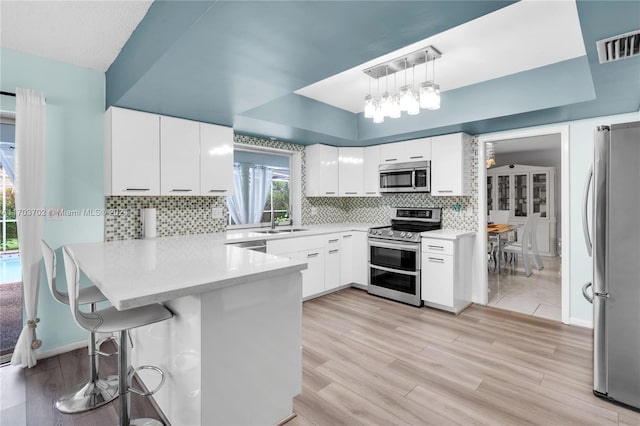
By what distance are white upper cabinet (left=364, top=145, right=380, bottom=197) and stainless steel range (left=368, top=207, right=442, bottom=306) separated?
1.91 ft

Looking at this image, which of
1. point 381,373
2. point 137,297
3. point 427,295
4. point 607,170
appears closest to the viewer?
point 137,297

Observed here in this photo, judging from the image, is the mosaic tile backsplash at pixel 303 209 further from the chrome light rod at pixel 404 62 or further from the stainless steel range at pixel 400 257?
the chrome light rod at pixel 404 62

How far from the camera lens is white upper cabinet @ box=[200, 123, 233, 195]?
320 cm

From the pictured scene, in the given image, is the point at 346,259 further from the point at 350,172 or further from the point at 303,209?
the point at 350,172

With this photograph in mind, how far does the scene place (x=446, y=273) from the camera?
11.7ft

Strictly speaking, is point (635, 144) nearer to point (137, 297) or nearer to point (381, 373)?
point (381, 373)

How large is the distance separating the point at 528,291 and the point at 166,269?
15.2 feet

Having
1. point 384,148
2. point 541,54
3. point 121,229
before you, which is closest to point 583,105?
point 541,54

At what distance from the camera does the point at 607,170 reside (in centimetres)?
201

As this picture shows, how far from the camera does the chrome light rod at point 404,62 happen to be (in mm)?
2496

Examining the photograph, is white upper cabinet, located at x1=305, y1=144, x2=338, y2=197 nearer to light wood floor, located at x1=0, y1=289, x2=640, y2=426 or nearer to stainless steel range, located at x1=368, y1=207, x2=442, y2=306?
stainless steel range, located at x1=368, y1=207, x2=442, y2=306

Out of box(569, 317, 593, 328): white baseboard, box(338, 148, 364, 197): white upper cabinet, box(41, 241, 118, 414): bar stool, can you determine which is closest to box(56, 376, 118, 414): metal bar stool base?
box(41, 241, 118, 414): bar stool

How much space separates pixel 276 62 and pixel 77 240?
2283 mm

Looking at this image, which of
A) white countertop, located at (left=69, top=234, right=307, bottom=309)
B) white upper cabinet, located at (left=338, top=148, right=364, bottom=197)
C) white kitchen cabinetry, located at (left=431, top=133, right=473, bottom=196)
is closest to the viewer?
white countertop, located at (left=69, top=234, right=307, bottom=309)
